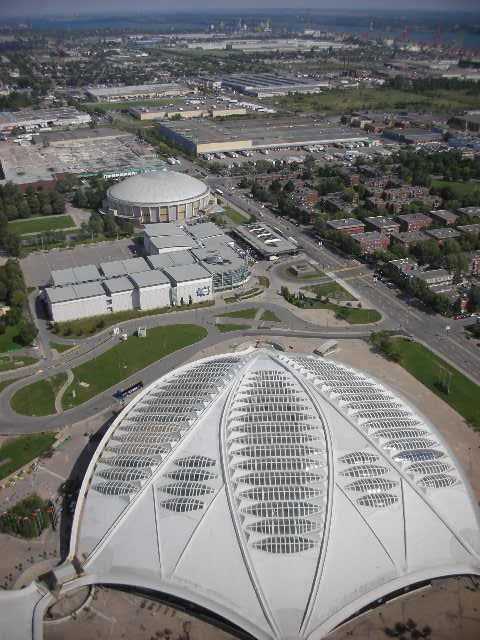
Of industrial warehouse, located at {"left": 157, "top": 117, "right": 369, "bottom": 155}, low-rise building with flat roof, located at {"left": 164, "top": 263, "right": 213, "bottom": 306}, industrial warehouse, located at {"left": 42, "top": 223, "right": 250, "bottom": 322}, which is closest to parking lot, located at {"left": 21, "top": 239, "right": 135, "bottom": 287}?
industrial warehouse, located at {"left": 42, "top": 223, "right": 250, "bottom": 322}

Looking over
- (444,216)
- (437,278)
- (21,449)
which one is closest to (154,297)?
(21,449)

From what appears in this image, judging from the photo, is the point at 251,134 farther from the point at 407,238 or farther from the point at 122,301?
the point at 122,301

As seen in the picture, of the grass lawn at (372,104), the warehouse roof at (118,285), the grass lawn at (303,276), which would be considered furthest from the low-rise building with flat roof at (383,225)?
the grass lawn at (372,104)

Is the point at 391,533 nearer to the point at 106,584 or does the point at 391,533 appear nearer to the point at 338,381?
the point at 338,381

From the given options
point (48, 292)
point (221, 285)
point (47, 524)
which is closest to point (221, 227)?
point (221, 285)

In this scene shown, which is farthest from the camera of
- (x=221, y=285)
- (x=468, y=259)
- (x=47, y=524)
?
(x=468, y=259)

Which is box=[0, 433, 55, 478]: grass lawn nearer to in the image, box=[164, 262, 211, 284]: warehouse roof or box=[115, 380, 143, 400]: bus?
box=[115, 380, 143, 400]: bus

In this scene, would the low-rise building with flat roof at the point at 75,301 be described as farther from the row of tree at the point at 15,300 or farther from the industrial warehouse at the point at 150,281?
the row of tree at the point at 15,300
